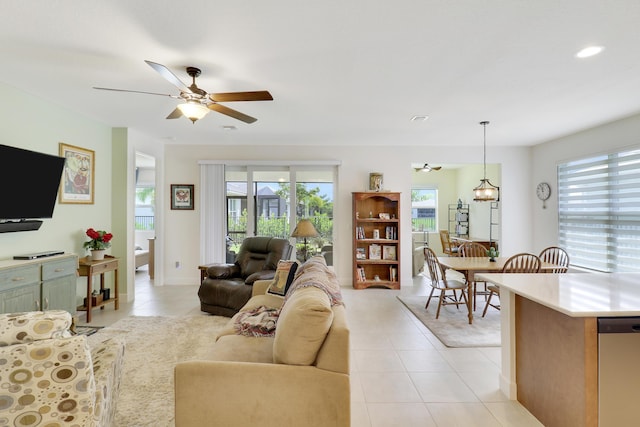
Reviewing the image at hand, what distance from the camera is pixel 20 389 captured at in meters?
1.17

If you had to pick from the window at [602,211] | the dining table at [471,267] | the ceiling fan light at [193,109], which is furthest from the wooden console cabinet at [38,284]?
the window at [602,211]

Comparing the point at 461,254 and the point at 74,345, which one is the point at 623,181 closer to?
the point at 461,254

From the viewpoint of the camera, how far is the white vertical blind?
228 inches

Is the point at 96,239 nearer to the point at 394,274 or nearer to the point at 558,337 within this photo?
the point at 394,274

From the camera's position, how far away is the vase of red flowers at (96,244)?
407cm

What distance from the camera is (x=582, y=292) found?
200 centimetres

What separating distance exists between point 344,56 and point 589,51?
1.89 metres

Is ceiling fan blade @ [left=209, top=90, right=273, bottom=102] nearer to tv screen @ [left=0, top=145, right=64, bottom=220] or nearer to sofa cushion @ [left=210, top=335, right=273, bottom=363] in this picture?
sofa cushion @ [left=210, top=335, right=273, bottom=363]

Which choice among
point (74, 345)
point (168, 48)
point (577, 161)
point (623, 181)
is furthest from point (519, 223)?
point (74, 345)

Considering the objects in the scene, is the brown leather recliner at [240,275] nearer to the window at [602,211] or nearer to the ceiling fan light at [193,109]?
the ceiling fan light at [193,109]

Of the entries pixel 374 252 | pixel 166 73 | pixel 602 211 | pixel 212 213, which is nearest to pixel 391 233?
pixel 374 252

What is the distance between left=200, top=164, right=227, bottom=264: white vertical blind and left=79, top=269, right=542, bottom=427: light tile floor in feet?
4.85

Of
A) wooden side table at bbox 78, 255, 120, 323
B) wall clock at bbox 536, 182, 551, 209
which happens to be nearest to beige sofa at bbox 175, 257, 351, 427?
wooden side table at bbox 78, 255, 120, 323

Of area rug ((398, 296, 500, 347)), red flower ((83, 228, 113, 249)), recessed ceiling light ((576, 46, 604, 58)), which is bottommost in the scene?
area rug ((398, 296, 500, 347))
